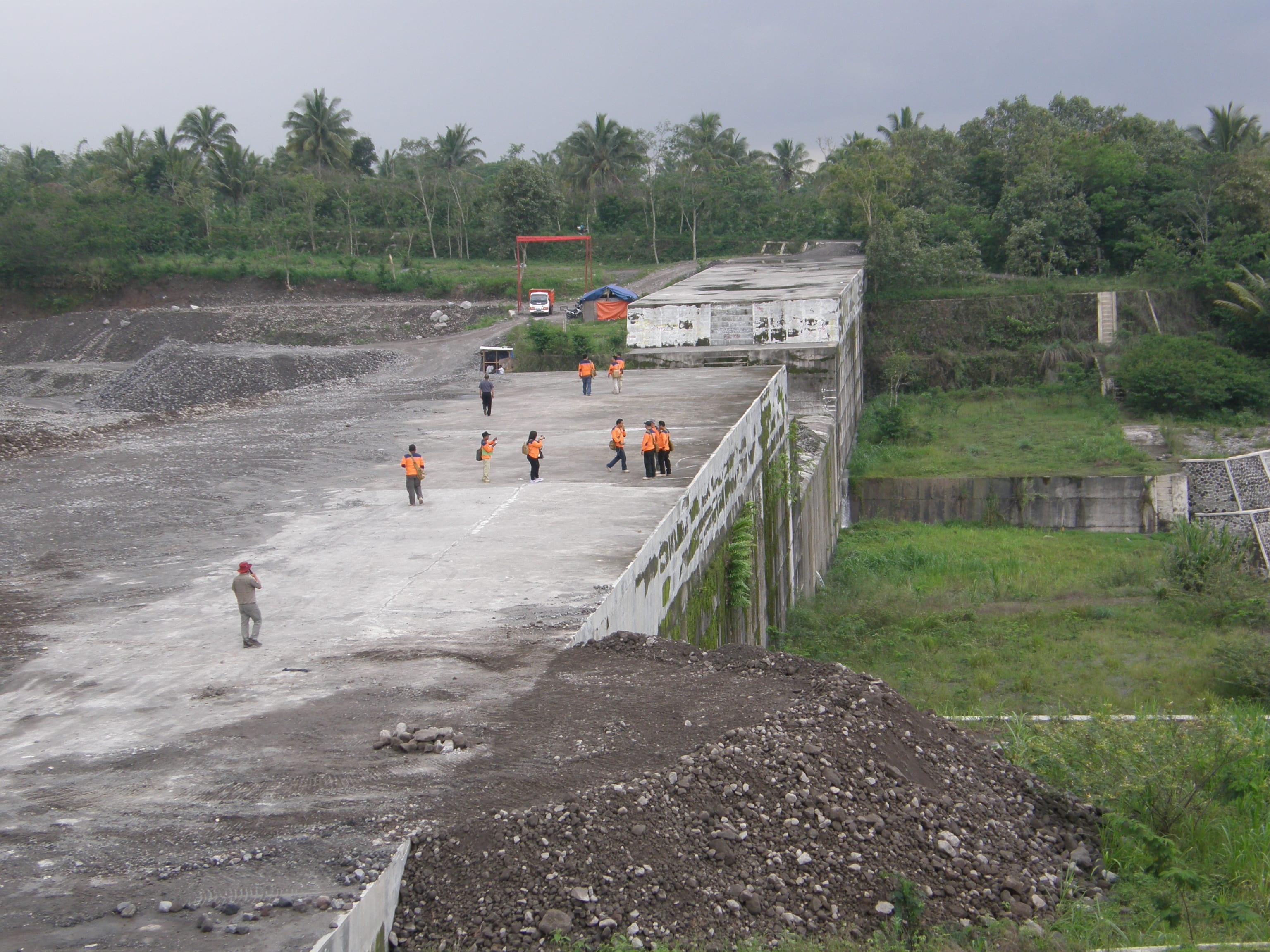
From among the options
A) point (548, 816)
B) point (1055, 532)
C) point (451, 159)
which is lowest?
point (1055, 532)

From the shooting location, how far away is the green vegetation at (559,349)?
3123 centimetres

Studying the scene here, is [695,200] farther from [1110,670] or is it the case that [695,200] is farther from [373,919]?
[373,919]

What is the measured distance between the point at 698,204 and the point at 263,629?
51.6 meters

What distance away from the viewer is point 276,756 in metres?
7.74

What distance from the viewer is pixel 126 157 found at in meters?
64.7

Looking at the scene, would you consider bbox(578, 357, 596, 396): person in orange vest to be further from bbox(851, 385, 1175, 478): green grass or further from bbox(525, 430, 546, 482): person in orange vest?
bbox(851, 385, 1175, 478): green grass

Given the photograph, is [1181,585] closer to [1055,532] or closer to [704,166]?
[1055,532]

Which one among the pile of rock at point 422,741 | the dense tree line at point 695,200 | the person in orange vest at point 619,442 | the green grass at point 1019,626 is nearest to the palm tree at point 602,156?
the dense tree line at point 695,200

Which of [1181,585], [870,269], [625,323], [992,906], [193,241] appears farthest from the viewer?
[193,241]

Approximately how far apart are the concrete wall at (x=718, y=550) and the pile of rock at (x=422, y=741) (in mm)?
2152

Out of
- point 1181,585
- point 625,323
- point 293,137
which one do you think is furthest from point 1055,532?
point 293,137

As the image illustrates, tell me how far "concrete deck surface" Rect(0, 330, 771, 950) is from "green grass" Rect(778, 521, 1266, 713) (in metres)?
5.12

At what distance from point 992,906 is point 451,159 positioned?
2391 inches

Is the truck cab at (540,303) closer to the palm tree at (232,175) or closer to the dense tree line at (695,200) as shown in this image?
the dense tree line at (695,200)
